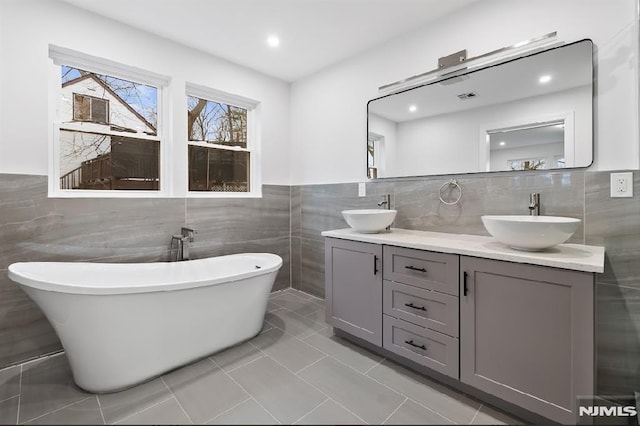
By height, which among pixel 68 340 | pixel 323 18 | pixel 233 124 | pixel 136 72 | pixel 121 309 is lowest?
pixel 68 340

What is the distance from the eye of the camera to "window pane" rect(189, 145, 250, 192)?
2838 millimetres

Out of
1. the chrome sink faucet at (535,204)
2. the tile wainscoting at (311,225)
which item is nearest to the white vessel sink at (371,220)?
the tile wainscoting at (311,225)

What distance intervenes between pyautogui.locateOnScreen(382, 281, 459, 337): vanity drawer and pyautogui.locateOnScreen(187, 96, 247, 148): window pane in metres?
2.21

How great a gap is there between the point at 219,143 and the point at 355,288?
203 centimetres

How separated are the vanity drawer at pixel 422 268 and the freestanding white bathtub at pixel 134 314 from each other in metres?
0.87

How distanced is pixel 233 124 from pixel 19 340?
238cm

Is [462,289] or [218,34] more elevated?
[218,34]

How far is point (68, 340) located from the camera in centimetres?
160

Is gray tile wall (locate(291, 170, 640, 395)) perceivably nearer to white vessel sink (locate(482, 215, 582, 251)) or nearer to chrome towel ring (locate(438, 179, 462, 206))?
chrome towel ring (locate(438, 179, 462, 206))

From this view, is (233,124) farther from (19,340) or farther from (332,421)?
(332,421)

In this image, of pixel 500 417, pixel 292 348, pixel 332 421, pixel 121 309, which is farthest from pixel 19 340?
pixel 500 417

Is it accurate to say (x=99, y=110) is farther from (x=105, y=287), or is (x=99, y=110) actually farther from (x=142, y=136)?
(x=105, y=287)

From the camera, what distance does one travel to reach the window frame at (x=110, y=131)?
6.77 ft

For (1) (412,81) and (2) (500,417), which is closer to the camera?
(2) (500,417)
